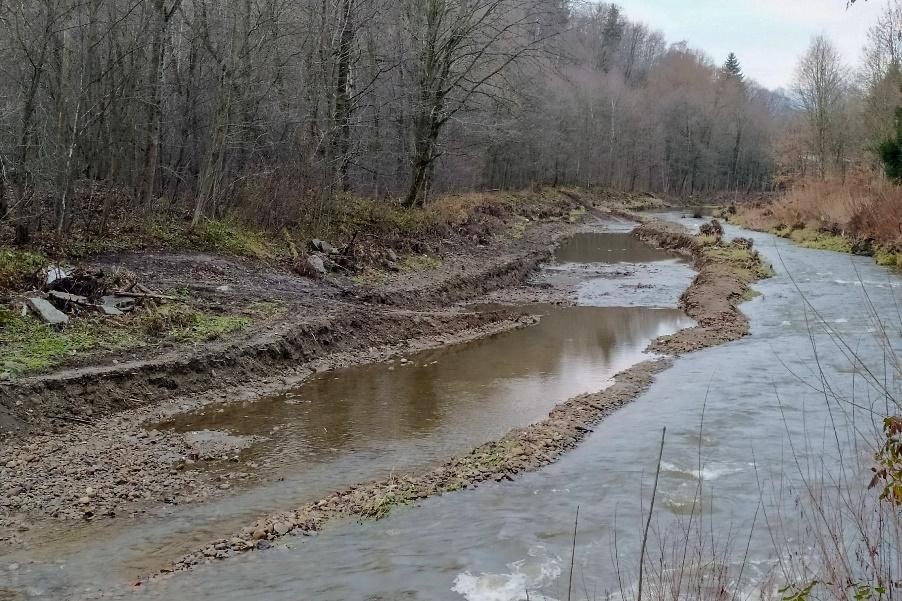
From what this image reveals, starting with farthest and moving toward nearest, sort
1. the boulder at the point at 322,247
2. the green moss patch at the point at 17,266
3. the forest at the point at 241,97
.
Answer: the boulder at the point at 322,247 → the forest at the point at 241,97 → the green moss patch at the point at 17,266

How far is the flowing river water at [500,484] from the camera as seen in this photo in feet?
18.4

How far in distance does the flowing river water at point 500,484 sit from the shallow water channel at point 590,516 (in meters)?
0.02

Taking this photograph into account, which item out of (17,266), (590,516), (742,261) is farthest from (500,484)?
(742,261)

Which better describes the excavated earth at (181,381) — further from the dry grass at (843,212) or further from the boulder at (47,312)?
the dry grass at (843,212)

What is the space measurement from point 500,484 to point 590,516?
111 cm

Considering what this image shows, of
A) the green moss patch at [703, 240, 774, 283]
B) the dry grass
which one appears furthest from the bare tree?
the green moss patch at [703, 240, 774, 283]

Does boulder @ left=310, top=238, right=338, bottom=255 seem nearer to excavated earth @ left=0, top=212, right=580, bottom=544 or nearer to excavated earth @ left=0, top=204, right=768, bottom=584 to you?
excavated earth @ left=0, top=212, right=580, bottom=544

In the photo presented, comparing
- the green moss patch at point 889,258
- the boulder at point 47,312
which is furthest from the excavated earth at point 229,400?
the green moss patch at point 889,258

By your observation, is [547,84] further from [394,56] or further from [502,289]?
[502,289]

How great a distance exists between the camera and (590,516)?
6789mm

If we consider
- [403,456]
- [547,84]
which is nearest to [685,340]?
[403,456]

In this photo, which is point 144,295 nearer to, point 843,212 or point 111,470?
point 111,470

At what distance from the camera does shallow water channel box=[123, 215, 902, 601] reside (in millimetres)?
5500

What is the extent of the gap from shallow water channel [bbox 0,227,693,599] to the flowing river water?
0.03 meters
